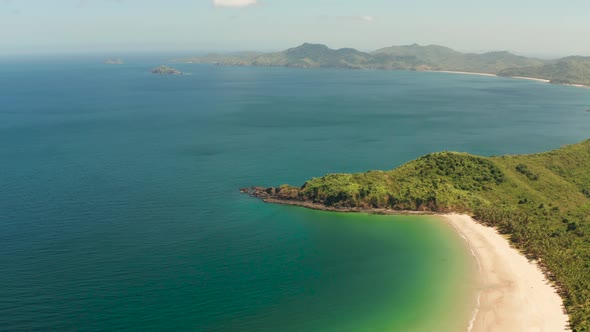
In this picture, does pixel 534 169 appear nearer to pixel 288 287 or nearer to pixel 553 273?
pixel 553 273

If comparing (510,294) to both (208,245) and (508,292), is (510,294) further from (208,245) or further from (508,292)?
(208,245)

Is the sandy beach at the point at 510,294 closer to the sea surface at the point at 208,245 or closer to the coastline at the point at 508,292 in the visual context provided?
the coastline at the point at 508,292

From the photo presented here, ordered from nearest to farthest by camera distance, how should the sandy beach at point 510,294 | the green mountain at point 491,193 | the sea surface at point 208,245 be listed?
1. the sandy beach at point 510,294
2. the sea surface at point 208,245
3. the green mountain at point 491,193

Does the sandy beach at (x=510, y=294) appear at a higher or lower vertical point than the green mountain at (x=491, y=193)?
lower

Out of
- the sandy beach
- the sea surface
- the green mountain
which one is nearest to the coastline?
the sandy beach

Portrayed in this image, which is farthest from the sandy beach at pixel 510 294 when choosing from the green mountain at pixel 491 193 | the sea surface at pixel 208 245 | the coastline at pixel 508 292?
the green mountain at pixel 491 193

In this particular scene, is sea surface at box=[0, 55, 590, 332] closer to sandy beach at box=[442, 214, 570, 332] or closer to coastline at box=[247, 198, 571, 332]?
coastline at box=[247, 198, 571, 332]
